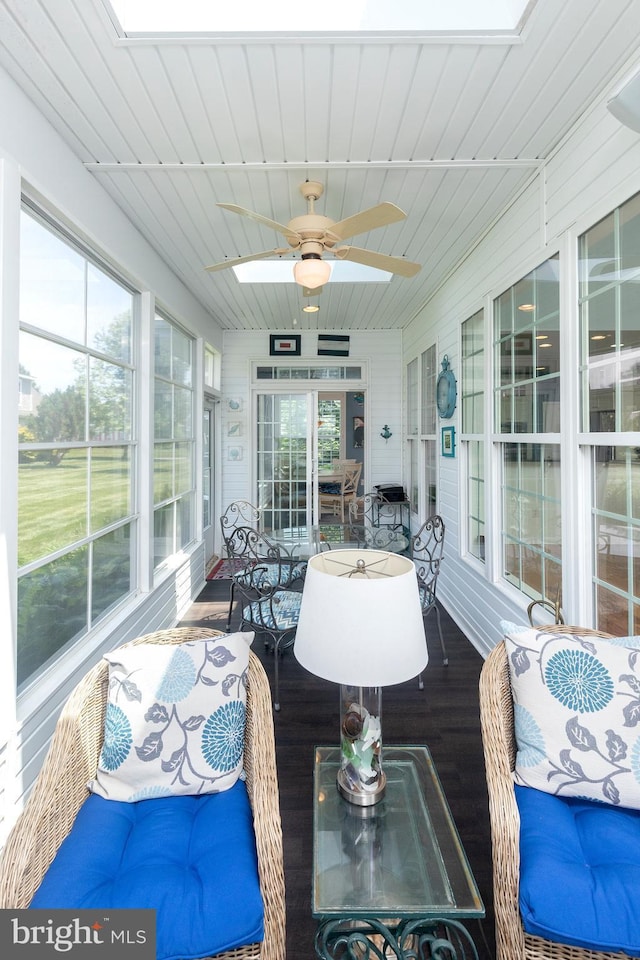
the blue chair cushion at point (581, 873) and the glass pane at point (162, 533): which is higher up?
the glass pane at point (162, 533)

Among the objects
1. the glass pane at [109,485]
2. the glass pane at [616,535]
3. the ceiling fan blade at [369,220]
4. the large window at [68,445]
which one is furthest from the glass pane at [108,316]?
the glass pane at [616,535]

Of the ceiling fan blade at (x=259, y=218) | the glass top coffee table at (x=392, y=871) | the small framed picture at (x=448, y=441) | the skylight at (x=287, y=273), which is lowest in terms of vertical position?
the glass top coffee table at (x=392, y=871)

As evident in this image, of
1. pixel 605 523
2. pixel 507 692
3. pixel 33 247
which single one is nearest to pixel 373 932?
pixel 507 692

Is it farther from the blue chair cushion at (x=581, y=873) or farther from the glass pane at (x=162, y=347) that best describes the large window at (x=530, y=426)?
the glass pane at (x=162, y=347)

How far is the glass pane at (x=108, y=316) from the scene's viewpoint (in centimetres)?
268

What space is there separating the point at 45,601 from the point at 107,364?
146 cm

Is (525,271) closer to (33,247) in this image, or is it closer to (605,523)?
(605,523)

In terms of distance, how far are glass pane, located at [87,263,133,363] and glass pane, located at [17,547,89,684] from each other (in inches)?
48.6

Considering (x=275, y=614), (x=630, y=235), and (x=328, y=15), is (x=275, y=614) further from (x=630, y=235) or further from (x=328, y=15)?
(x=328, y=15)

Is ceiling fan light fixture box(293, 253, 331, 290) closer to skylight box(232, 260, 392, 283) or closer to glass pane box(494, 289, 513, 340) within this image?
glass pane box(494, 289, 513, 340)

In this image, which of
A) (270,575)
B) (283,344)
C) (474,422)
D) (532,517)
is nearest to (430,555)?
(532,517)

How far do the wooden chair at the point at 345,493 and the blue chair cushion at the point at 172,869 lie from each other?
711cm

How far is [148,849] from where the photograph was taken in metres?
1.30

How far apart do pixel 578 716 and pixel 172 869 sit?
1.25m
